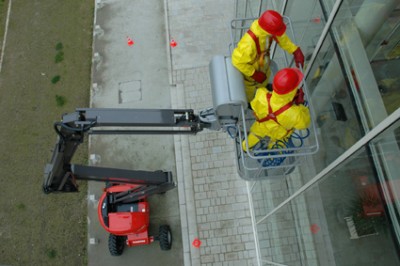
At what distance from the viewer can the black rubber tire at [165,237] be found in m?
7.86

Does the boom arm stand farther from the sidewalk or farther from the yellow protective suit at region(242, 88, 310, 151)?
the sidewalk

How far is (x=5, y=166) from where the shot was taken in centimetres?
948

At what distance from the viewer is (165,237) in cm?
785

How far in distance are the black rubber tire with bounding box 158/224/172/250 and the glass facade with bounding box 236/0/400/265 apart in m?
2.91

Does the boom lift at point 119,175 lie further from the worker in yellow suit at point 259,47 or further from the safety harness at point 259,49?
the safety harness at point 259,49

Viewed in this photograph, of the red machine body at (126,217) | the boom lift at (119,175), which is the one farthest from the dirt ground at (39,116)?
the boom lift at (119,175)

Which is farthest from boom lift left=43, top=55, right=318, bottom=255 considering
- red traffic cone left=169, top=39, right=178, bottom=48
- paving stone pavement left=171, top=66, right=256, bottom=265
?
red traffic cone left=169, top=39, right=178, bottom=48

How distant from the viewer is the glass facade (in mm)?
3268

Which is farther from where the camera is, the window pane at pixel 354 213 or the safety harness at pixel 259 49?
the safety harness at pixel 259 49

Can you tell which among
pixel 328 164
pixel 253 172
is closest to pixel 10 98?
pixel 253 172

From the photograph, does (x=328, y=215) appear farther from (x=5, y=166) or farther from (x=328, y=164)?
(x=5, y=166)

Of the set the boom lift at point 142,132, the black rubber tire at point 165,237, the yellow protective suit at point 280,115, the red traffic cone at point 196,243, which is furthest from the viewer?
the red traffic cone at point 196,243

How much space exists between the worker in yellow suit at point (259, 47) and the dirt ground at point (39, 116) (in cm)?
589

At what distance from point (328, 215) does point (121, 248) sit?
207 inches
